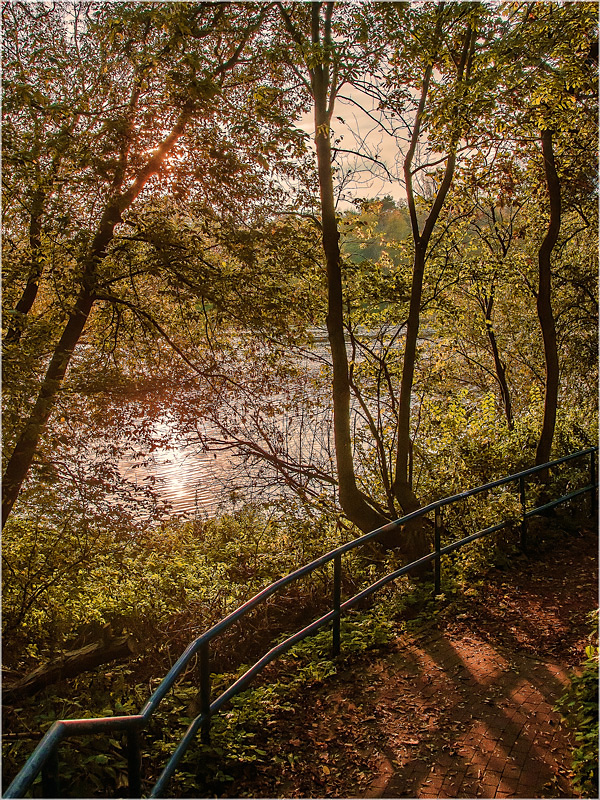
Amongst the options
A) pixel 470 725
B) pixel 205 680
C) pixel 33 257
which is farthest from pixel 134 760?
pixel 33 257

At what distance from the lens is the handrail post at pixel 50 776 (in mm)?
2457

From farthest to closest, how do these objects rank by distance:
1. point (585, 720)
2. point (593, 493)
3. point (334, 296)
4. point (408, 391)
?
1. point (593, 493)
2. point (408, 391)
3. point (334, 296)
4. point (585, 720)

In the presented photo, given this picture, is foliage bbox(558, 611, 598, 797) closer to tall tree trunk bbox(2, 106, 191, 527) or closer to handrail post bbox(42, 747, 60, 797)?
handrail post bbox(42, 747, 60, 797)

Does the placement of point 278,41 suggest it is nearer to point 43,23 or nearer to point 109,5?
point 109,5

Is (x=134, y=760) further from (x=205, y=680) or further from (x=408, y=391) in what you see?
(x=408, y=391)

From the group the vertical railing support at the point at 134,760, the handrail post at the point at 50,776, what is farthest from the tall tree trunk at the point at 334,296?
the handrail post at the point at 50,776

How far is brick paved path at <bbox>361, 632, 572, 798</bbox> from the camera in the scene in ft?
12.6

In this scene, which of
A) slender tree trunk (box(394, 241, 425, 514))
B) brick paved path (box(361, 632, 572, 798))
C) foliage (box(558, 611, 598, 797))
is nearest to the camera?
foliage (box(558, 611, 598, 797))

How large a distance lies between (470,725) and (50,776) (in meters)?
3.06

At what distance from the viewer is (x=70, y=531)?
25.8 feet

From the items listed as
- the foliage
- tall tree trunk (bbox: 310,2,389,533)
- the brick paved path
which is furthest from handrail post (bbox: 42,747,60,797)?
tall tree trunk (bbox: 310,2,389,533)

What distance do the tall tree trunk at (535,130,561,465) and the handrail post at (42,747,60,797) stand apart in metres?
9.65

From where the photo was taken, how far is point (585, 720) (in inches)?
151

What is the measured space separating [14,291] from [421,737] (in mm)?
6965
